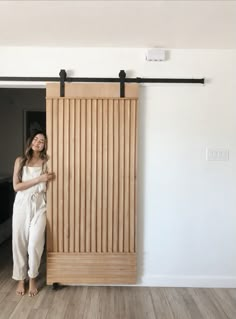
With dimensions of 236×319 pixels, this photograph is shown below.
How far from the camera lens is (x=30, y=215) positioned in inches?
115

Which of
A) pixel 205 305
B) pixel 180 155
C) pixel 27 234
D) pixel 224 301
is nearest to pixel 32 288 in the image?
pixel 27 234

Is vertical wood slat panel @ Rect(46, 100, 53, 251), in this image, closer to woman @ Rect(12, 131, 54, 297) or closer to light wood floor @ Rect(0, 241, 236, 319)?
woman @ Rect(12, 131, 54, 297)

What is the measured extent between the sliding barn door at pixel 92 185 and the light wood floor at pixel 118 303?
5.2 inches

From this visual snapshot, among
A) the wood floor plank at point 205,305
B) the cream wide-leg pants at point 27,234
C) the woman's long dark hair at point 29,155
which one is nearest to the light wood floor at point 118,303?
the wood floor plank at point 205,305

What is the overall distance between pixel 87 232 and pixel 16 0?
2.07 metres

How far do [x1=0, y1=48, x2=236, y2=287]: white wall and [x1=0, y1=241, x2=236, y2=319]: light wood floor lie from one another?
0.18 metres

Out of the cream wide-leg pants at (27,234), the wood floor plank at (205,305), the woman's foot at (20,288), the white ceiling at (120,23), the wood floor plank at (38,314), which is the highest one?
the white ceiling at (120,23)

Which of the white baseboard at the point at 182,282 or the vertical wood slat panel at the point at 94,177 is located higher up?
the vertical wood slat panel at the point at 94,177

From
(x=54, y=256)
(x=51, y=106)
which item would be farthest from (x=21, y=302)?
(x=51, y=106)

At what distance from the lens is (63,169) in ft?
9.78

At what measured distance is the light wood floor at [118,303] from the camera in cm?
255

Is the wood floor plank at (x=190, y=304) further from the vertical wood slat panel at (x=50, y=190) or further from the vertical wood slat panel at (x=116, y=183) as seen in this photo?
the vertical wood slat panel at (x=50, y=190)

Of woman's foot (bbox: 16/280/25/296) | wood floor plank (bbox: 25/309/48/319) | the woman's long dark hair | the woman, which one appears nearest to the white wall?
the woman's long dark hair

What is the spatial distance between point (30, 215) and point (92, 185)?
66 cm
